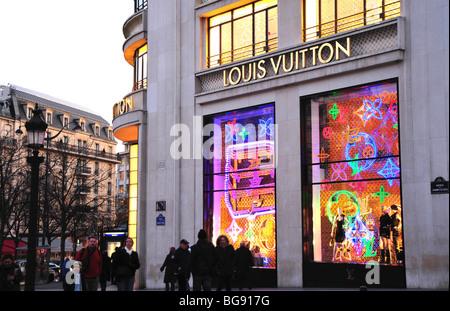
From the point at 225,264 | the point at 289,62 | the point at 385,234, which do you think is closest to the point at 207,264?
the point at 225,264

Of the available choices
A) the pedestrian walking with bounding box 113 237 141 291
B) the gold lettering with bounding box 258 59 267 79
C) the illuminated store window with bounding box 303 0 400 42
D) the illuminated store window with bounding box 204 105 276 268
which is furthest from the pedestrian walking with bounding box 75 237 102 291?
the illuminated store window with bounding box 303 0 400 42

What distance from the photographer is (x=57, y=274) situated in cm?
4816

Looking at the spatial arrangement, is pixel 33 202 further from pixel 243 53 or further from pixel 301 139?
pixel 243 53

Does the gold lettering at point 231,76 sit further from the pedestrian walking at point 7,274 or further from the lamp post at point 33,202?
the pedestrian walking at point 7,274

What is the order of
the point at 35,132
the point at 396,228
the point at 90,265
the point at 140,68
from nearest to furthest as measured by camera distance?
the point at 90,265 < the point at 35,132 < the point at 396,228 < the point at 140,68

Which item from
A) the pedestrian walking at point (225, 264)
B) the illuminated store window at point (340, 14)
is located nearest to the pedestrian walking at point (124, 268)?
the pedestrian walking at point (225, 264)

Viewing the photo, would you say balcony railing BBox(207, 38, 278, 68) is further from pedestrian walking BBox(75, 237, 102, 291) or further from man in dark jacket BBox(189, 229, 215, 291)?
pedestrian walking BBox(75, 237, 102, 291)

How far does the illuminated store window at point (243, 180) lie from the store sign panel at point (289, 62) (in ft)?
4.06

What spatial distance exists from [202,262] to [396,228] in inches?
272

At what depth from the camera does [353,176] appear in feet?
61.8

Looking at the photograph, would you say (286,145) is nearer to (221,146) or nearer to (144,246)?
(221,146)

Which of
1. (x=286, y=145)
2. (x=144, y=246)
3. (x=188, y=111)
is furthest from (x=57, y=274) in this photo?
(x=286, y=145)

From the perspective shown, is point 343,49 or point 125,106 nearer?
point 343,49
